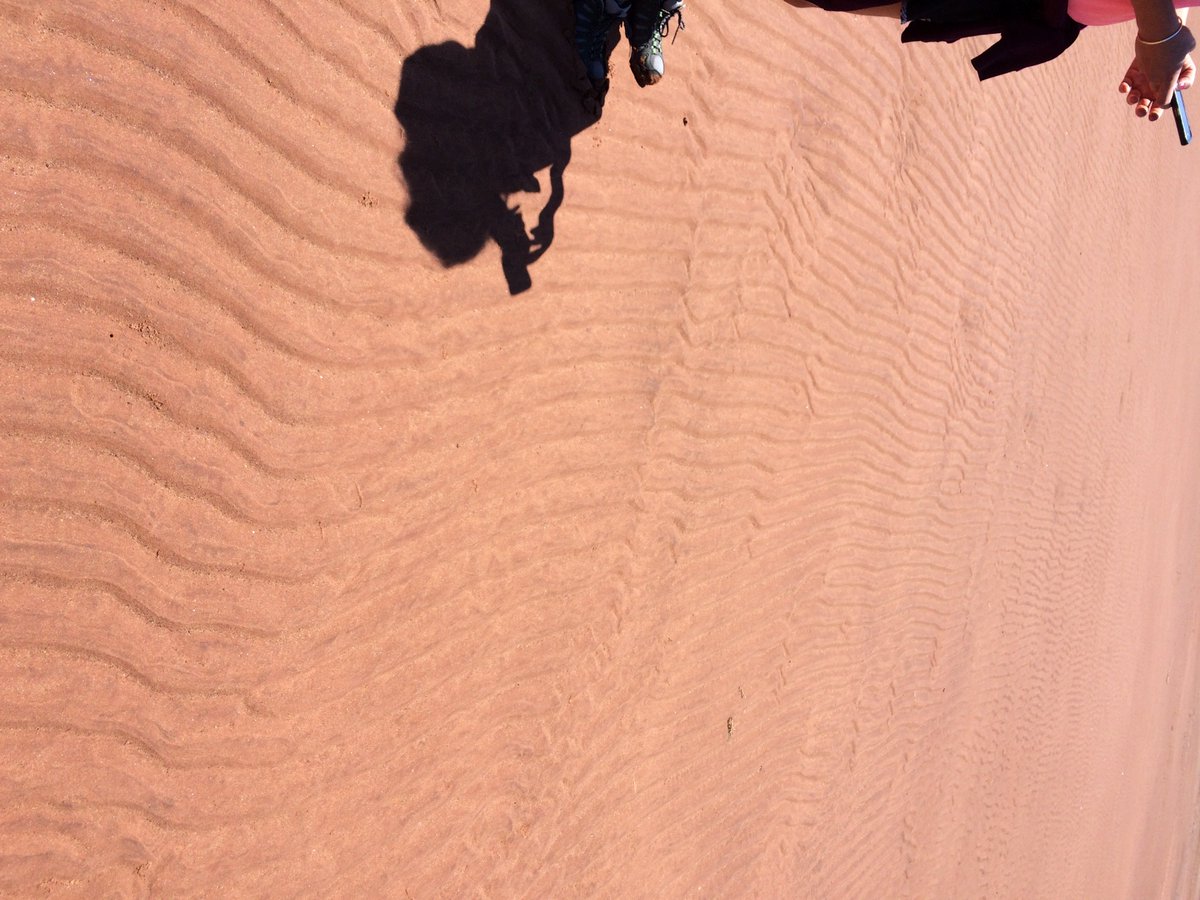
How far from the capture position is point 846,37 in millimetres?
6762

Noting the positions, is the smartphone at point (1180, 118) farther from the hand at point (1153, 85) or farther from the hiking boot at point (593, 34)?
the hiking boot at point (593, 34)

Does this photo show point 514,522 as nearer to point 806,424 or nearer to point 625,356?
point 625,356

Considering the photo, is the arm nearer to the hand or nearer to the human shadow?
the hand

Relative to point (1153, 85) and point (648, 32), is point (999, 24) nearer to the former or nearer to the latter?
point (1153, 85)

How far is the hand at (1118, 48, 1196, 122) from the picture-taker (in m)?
2.95

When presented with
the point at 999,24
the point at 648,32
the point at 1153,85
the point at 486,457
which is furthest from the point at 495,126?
the point at 1153,85

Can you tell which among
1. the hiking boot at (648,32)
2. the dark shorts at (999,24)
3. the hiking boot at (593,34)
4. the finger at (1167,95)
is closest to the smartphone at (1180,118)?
the finger at (1167,95)

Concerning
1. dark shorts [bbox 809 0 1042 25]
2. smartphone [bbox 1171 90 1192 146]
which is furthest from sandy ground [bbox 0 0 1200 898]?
smartphone [bbox 1171 90 1192 146]

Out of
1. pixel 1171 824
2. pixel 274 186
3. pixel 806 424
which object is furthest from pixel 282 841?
pixel 1171 824

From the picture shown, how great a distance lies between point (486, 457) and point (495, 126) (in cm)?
141

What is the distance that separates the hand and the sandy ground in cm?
234

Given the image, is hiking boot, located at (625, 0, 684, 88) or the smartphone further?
hiking boot, located at (625, 0, 684, 88)

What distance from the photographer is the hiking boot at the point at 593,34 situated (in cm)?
451

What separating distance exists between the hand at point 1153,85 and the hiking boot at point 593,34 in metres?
2.13
